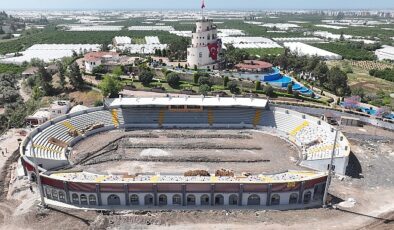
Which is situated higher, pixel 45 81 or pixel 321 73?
pixel 321 73

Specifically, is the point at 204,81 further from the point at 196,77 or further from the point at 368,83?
the point at 368,83

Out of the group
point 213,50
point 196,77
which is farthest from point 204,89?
point 213,50

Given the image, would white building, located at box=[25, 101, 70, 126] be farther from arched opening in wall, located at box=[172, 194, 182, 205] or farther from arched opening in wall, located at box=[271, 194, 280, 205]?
arched opening in wall, located at box=[271, 194, 280, 205]

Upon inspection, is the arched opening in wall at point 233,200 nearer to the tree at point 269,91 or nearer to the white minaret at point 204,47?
the tree at point 269,91

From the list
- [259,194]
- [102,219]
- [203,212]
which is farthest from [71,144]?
[259,194]

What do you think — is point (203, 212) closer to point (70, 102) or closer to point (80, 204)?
point (80, 204)

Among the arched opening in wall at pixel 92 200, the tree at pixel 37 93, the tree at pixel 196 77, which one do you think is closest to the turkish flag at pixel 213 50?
the tree at pixel 196 77
